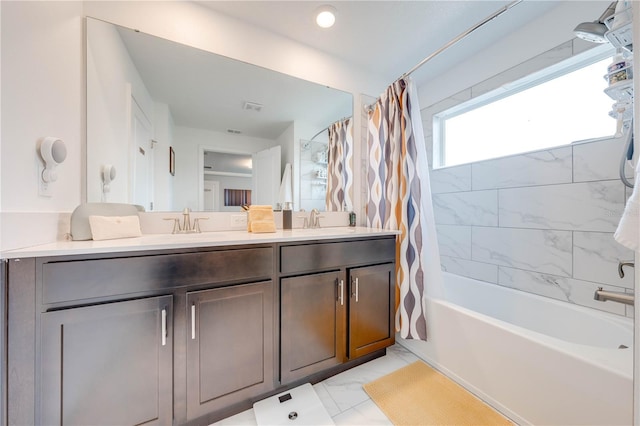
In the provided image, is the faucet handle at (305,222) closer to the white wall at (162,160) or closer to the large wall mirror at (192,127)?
the large wall mirror at (192,127)

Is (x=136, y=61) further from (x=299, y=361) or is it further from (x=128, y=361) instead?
(x=299, y=361)

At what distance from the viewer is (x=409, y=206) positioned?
174cm

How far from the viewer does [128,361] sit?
3.12 ft

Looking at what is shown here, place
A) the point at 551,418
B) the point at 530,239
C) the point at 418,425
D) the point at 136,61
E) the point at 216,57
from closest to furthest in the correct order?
the point at 551,418, the point at 418,425, the point at 136,61, the point at 216,57, the point at 530,239

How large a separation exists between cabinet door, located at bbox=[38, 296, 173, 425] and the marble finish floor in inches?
16.8

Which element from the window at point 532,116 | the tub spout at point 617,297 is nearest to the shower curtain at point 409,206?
the tub spout at point 617,297

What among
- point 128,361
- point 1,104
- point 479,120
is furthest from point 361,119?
point 128,361

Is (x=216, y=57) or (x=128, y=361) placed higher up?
(x=216, y=57)

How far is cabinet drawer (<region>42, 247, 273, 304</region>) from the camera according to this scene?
854 millimetres

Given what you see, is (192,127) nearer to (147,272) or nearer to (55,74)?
(55,74)

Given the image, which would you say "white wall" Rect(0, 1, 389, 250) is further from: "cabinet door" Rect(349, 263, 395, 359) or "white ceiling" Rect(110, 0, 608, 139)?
"cabinet door" Rect(349, 263, 395, 359)

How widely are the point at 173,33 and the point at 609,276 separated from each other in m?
3.11

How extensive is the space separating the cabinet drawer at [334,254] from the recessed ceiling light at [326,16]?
1578mm

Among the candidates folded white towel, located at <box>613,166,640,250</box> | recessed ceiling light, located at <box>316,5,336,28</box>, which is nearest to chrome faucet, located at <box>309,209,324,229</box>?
recessed ceiling light, located at <box>316,5,336,28</box>
